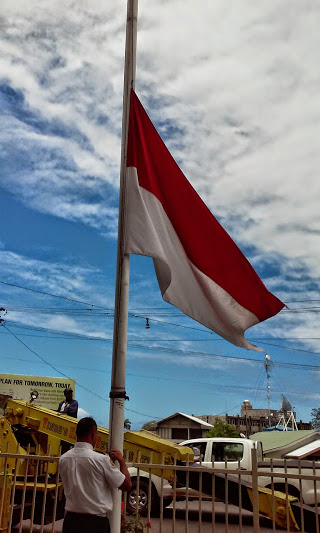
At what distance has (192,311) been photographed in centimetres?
520

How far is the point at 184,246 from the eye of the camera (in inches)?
213

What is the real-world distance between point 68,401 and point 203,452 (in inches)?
141

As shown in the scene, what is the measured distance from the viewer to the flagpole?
4535mm

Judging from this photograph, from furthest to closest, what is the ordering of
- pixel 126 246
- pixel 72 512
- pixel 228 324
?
pixel 228 324 < pixel 126 246 < pixel 72 512

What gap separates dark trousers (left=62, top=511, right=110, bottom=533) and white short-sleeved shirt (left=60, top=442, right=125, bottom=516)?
0.12 ft

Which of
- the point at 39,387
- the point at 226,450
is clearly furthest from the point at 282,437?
the point at 39,387

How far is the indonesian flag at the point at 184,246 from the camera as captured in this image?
200 inches

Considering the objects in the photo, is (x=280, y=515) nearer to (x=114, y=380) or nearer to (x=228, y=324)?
(x=228, y=324)

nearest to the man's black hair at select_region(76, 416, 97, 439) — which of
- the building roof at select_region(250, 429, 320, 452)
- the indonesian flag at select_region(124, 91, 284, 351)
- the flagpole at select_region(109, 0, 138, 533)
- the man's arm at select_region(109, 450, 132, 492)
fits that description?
the man's arm at select_region(109, 450, 132, 492)

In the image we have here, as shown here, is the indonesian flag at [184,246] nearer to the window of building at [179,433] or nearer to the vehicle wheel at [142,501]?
the vehicle wheel at [142,501]

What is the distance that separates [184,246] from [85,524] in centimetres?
277

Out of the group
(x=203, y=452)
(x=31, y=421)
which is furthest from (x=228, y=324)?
(x=203, y=452)

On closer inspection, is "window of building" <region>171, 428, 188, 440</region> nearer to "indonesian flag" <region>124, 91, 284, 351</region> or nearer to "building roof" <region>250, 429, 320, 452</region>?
"building roof" <region>250, 429, 320, 452</region>

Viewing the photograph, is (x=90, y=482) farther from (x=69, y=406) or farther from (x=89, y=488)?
(x=69, y=406)
